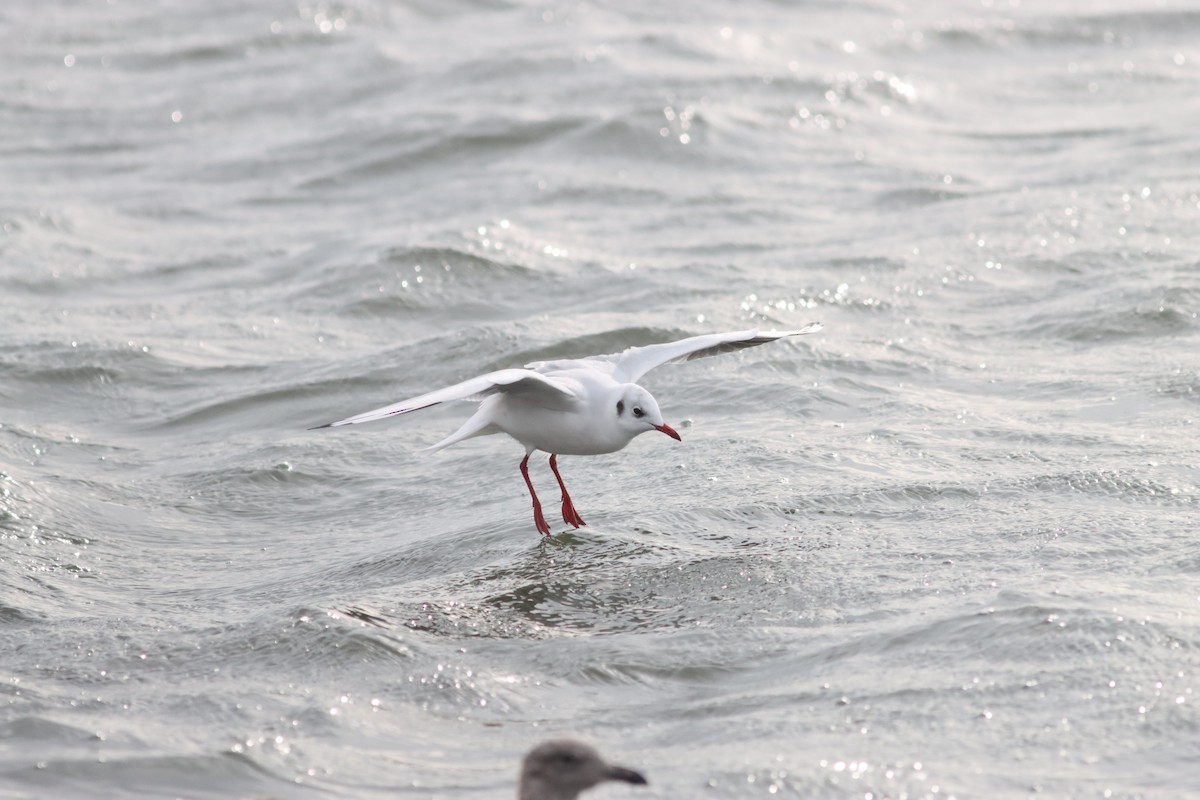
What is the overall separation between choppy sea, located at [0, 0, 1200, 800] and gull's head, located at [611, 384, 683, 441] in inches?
18.8

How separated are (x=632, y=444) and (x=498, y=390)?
1984 mm

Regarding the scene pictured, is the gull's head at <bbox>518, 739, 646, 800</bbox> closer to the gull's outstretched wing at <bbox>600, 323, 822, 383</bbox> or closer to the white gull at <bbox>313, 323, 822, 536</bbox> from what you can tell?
the white gull at <bbox>313, 323, 822, 536</bbox>

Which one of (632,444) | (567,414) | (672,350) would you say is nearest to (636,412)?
(567,414)

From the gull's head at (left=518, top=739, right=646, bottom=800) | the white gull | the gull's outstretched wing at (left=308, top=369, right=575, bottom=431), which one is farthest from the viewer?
the white gull

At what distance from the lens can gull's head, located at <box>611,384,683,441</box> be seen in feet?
25.0

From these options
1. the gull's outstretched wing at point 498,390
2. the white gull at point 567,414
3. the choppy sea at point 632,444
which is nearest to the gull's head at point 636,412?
the white gull at point 567,414

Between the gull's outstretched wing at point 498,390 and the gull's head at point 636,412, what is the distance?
8.9 inches

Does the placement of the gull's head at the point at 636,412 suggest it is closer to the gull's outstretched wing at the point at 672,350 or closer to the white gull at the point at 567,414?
the white gull at the point at 567,414

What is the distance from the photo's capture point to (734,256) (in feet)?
42.9

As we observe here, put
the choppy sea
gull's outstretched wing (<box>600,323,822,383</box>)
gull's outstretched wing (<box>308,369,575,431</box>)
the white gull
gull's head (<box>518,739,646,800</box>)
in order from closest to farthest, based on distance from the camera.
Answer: gull's head (<box>518,739,646,800</box>)
the choppy sea
gull's outstretched wing (<box>308,369,575,431</box>)
the white gull
gull's outstretched wing (<box>600,323,822,383</box>)

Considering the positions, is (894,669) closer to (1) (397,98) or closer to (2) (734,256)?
(2) (734,256)

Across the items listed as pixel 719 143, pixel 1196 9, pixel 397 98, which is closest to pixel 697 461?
pixel 719 143

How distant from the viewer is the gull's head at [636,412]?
7625 millimetres

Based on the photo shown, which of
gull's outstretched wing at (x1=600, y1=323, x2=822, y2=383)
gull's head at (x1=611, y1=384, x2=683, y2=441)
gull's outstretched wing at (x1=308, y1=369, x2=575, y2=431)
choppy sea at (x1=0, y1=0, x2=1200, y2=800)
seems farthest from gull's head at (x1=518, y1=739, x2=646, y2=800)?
gull's outstretched wing at (x1=600, y1=323, x2=822, y2=383)
